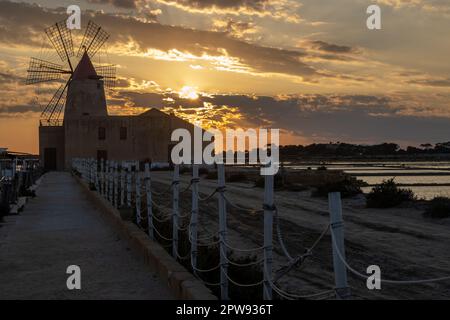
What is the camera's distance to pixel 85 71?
6244cm

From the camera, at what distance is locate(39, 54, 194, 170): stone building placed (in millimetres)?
57125

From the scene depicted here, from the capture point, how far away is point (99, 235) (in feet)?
38.0

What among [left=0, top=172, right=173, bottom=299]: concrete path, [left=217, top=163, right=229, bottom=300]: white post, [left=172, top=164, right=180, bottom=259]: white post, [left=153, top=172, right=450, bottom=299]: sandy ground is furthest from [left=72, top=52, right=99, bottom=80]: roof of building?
[left=217, top=163, right=229, bottom=300]: white post

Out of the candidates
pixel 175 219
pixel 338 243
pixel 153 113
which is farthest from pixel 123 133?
pixel 338 243

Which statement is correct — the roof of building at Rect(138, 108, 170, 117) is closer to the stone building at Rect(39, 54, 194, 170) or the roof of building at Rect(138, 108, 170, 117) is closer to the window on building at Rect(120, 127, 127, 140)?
the stone building at Rect(39, 54, 194, 170)

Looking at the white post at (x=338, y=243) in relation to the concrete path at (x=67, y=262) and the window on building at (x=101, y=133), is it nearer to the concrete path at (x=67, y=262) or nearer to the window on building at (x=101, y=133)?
the concrete path at (x=67, y=262)

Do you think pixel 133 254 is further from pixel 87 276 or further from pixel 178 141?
pixel 178 141

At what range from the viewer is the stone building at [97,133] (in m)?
57.1

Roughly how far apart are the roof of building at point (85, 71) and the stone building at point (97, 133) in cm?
10

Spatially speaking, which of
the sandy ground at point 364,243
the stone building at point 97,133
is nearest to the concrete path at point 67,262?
the sandy ground at point 364,243

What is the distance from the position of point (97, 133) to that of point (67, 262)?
164 feet
